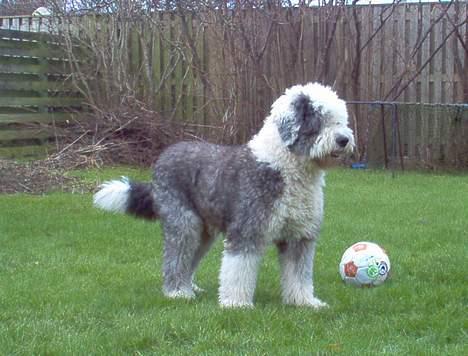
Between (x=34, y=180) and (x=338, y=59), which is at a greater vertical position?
(x=338, y=59)

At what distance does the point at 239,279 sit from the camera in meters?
5.85

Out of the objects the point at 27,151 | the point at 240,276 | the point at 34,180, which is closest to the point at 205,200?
the point at 240,276

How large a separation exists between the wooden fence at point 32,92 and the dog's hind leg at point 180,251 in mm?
8650

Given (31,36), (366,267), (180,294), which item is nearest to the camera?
(180,294)

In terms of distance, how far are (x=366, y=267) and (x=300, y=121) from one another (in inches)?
52.9

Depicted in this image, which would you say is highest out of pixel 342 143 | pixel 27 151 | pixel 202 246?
pixel 342 143

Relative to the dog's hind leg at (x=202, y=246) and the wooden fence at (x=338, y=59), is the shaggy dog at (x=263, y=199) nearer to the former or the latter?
the dog's hind leg at (x=202, y=246)

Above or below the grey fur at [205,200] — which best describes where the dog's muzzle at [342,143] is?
above

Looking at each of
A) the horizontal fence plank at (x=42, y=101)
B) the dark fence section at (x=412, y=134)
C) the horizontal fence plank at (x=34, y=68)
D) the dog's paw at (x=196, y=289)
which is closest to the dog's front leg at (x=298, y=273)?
the dog's paw at (x=196, y=289)

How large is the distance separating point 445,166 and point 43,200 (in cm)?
676

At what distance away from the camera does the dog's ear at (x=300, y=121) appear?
19.0 feet

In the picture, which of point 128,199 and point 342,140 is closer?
point 342,140

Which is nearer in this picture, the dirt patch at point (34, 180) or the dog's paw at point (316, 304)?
the dog's paw at point (316, 304)

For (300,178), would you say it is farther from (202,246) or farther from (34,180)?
(34,180)
